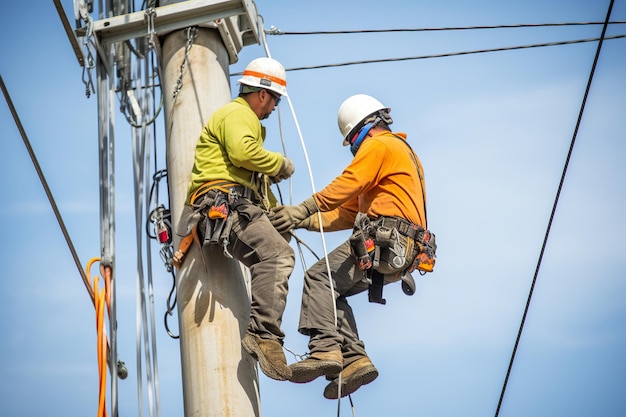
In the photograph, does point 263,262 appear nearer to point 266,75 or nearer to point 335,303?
point 335,303

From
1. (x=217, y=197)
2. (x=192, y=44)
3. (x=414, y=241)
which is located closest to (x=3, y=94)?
(x=192, y=44)

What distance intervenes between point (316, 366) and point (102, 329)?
1.28 m

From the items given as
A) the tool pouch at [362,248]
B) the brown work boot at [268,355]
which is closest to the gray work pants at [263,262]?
the brown work boot at [268,355]

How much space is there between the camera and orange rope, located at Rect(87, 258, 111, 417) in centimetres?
596

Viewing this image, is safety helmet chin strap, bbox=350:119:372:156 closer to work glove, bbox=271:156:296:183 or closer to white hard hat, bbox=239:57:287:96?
white hard hat, bbox=239:57:287:96

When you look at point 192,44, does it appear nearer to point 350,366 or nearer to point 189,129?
point 189,129

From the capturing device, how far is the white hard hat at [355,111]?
680cm

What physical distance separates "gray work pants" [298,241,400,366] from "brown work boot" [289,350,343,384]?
46 millimetres

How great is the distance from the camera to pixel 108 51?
664 centimetres

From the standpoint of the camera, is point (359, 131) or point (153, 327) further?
point (359, 131)

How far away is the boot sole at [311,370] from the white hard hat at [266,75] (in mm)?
1683

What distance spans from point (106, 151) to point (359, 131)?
164cm

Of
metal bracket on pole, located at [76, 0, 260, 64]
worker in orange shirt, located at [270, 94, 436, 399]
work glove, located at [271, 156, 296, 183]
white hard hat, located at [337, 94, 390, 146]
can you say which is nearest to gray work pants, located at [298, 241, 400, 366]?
worker in orange shirt, located at [270, 94, 436, 399]

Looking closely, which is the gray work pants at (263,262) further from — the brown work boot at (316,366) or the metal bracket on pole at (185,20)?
the metal bracket on pole at (185,20)
